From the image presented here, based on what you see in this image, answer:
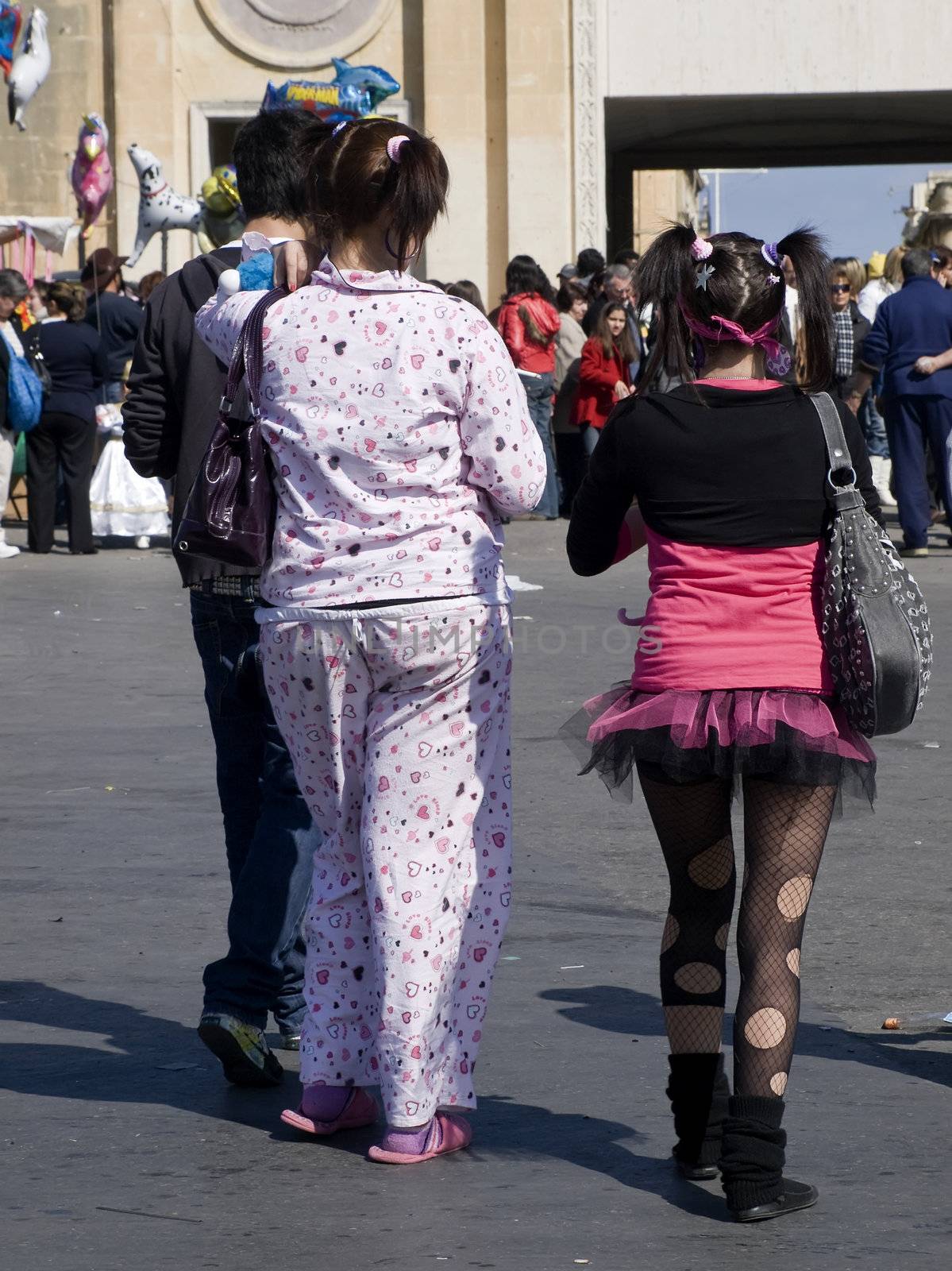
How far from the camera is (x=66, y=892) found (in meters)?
6.17

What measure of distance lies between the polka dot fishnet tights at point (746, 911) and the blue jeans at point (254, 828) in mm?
925

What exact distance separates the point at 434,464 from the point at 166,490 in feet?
46.8

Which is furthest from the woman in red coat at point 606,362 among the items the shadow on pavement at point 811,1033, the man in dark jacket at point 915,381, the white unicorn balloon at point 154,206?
the shadow on pavement at point 811,1033

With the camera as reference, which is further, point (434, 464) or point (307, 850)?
point (307, 850)

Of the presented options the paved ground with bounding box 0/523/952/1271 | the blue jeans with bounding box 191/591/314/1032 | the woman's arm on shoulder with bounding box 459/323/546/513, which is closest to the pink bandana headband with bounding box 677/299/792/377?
the woman's arm on shoulder with bounding box 459/323/546/513

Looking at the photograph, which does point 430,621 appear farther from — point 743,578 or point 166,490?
point 166,490

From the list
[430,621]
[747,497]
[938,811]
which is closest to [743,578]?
[747,497]

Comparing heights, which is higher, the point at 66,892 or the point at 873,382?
the point at 873,382

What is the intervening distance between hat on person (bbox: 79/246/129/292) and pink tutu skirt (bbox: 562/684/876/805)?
46.9 ft

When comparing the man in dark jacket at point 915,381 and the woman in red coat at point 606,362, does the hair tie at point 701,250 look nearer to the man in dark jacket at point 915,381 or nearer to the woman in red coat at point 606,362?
the man in dark jacket at point 915,381

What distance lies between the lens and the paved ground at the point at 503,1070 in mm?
3625

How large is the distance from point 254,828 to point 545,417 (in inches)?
534

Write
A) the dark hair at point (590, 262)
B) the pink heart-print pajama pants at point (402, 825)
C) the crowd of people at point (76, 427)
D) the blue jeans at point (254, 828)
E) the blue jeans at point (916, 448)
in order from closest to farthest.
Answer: the pink heart-print pajama pants at point (402, 825), the blue jeans at point (254, 828), the blue jeans at point (916, 448), the crowd of people at point (76, 427), the dark hair at point (590, 262)

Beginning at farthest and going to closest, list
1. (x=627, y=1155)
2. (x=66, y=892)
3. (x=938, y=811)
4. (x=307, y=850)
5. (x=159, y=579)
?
(x=159, y=579) < (x=938, y=811) < (x=66, y=892) < (x=307, y=850) < (x=627, y=1155)
